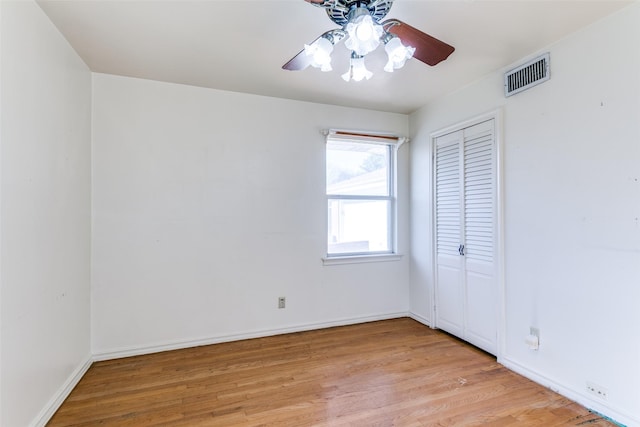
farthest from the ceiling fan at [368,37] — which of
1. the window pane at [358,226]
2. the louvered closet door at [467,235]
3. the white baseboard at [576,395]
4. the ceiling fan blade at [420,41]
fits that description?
the white baseboard at [576,395]

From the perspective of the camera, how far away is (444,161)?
3.32 metres

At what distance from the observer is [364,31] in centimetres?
140

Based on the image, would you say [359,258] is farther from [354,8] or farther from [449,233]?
[354,8]

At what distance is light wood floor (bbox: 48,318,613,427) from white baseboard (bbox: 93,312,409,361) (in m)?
0.08

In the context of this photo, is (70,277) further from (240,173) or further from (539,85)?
(539,85)

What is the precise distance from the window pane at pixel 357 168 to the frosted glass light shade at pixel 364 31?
6.86 feet

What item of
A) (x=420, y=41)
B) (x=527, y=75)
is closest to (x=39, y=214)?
(x=420, y=41)

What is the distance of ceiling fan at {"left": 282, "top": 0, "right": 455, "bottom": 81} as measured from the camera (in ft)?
4.70

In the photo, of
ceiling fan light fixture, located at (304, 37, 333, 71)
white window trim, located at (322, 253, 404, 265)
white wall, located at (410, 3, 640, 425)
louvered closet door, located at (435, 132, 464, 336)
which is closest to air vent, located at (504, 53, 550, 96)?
white wall, located at (410, 3, 640, 425)

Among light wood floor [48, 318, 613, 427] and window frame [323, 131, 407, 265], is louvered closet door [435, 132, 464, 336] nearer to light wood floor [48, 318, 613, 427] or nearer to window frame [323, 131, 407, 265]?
light wood floor [48, 318, 613, 427]

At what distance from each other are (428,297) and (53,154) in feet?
11.6

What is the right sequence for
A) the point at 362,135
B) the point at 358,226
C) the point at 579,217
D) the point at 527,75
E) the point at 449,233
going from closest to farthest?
the point at 579,217
the point at 527,75
the point at 449,233
the point at 362,135
the point at 358,226

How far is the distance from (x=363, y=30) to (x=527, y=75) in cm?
172

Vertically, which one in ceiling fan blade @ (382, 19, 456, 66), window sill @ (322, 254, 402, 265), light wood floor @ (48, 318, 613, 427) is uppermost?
ceiling fan blade @ (382, 19, 456, 66)
